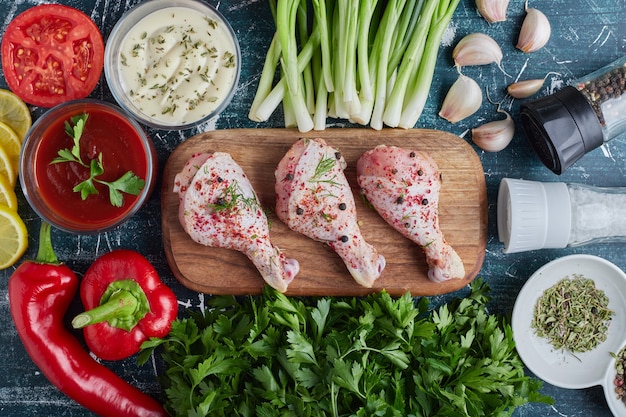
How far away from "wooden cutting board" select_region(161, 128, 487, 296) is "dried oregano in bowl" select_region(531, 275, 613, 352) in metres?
0.37

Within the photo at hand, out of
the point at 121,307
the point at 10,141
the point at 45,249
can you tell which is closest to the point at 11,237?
the point at 45,249

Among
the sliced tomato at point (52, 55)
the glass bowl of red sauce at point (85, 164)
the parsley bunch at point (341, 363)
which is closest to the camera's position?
the parsley bunch at point (341, 363)

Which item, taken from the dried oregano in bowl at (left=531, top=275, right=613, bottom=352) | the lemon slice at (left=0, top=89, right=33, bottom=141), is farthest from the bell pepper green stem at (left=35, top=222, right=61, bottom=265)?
the dried oregano in bowl at (left=531, top=275, right=613, bottom=352)

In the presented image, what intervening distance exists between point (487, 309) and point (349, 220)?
80 cm

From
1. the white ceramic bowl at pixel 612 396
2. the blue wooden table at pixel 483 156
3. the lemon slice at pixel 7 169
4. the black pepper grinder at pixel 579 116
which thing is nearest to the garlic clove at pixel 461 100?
the blue wooden table at pixel 483 156

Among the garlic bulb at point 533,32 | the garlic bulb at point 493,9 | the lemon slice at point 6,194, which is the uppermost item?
the garlic bulb at point 493,9

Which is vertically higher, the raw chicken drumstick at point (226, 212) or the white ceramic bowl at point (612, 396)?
the raw chicken drumstick at point (226, 212)

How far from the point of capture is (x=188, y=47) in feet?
8.16

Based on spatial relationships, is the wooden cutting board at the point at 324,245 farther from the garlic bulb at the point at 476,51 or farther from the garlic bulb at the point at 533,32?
the garlic bulb at the point at 533,32

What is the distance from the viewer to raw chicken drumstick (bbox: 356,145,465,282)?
2447 mm

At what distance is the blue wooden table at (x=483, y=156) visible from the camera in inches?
106

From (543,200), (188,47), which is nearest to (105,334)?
(188,47)

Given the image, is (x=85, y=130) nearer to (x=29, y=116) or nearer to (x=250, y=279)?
(x=29, y=116)

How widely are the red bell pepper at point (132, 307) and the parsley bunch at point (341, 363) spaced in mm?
79
